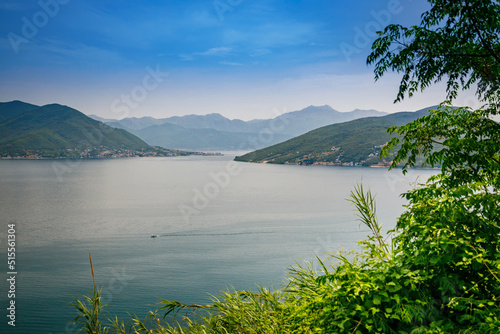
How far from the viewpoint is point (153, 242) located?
34188mm

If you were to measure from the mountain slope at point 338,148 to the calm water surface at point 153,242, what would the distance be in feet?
313

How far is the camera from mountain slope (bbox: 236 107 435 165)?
160375 millimetres

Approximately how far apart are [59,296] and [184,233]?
16.9m

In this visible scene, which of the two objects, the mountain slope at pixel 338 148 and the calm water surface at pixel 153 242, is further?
the mountain slope at pixel 338 148

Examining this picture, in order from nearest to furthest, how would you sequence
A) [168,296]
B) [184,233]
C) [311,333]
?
[311,333], [168,296], [184,233]

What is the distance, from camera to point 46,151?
184 metres

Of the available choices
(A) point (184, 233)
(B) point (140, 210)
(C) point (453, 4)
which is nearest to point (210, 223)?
(A) point (184, 233)

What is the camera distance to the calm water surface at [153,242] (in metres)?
22.4

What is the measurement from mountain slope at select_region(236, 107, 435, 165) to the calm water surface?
95.5 metres

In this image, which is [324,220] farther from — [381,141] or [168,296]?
[381,141]

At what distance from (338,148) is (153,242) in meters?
151

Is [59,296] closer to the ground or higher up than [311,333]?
closer to the ground

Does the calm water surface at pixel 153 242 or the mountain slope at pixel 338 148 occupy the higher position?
the mountain slope at pixel 338 148

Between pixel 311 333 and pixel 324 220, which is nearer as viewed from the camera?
pixel 311 333
